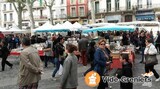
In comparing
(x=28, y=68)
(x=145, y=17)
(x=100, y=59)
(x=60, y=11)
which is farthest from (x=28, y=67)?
(x=60, y=11)

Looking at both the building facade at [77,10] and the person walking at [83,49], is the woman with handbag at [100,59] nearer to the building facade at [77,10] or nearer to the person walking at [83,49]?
the person walking at [83,49]

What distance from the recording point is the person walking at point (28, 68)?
7.23 metres

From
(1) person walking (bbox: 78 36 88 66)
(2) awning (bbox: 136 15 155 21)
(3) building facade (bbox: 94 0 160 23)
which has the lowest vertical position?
(1) person walking (bbox: 78 36 88 66)

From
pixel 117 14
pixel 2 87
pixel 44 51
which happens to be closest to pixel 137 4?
pixel 117 14

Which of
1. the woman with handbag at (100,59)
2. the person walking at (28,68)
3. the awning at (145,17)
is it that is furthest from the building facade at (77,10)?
the person walking at (28,68)

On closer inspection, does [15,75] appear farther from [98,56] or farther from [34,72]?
[34,72]

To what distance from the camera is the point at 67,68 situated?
22.4ft

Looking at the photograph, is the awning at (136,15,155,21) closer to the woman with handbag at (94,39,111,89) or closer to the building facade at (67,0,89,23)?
the building facade at (67,0,89,23)

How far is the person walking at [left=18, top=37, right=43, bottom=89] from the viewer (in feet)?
23.7

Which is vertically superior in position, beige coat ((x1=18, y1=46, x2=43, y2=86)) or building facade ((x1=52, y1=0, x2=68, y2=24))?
building facade ((x1=52, y1=0, x2=68, y2=24))

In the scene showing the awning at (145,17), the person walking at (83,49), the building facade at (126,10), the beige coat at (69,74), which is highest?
the building facade at (126,10)

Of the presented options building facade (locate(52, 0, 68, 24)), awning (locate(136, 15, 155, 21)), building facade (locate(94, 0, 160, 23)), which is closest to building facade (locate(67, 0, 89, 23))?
building facade (locate(52, 0, 68, 24))

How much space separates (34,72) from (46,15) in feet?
206

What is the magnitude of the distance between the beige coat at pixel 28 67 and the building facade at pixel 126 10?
44.0 meters
